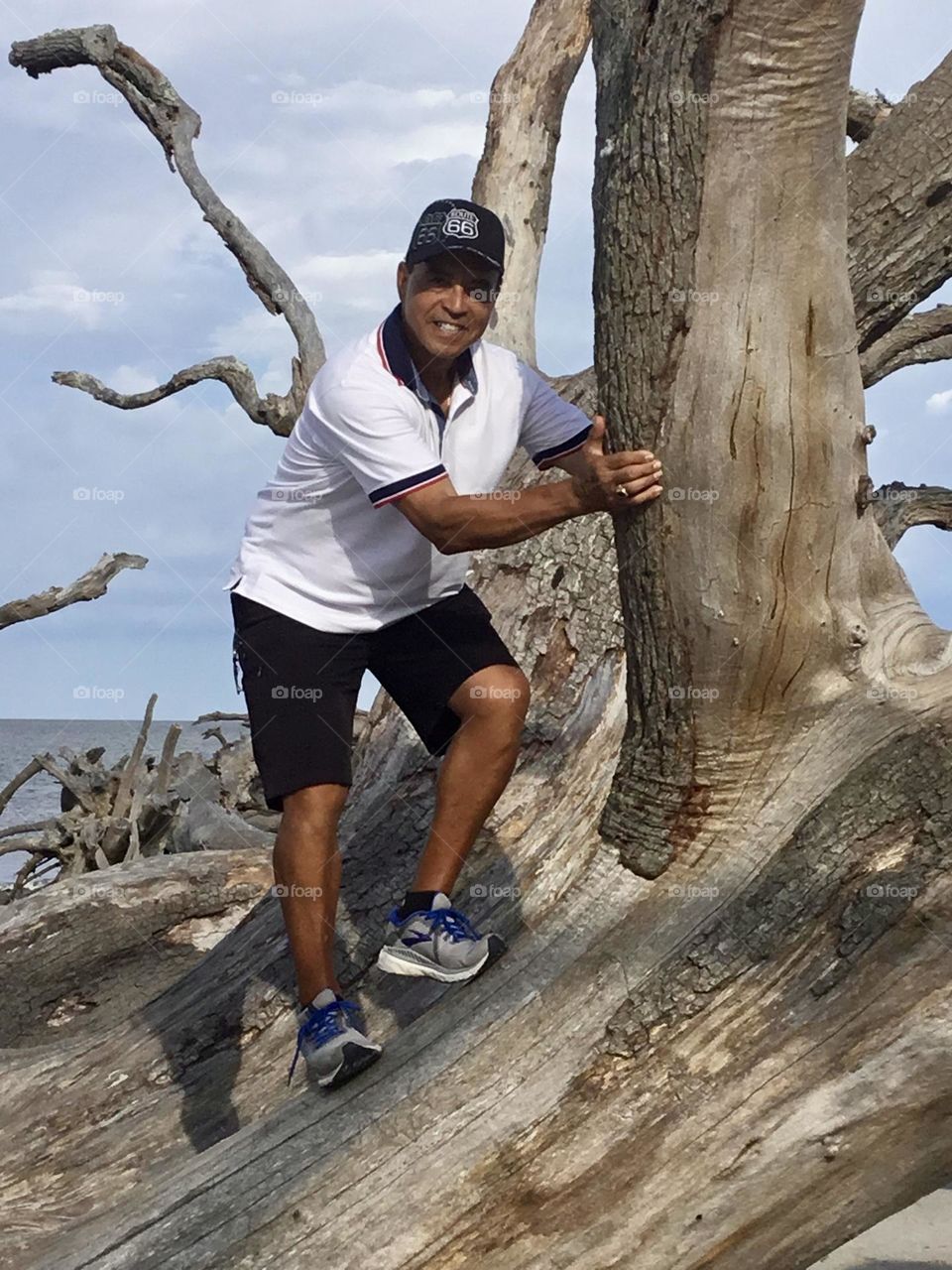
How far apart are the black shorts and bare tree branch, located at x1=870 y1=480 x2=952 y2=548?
A: 476cm

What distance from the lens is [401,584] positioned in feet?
13.4

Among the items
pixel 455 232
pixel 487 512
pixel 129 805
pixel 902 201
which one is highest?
pixel 902 201

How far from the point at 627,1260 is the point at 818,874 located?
3.48 ft

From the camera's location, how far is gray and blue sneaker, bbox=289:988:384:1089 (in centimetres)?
364

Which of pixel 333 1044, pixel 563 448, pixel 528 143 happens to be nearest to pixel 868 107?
pixel 528 143

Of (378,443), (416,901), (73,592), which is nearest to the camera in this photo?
(378,443)

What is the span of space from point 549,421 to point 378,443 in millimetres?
790

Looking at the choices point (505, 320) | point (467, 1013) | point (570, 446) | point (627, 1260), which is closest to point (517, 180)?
point (505, 320)

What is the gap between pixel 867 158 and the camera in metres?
5.02

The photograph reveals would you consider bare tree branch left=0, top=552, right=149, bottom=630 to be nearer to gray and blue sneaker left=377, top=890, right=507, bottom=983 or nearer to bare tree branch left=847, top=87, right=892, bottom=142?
bare tree branch left=847, top=87, right=892, bottom=142

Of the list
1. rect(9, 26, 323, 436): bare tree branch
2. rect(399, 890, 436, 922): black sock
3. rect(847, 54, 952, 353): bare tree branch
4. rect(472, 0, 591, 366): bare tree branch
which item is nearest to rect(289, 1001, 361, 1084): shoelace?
rect(399, 890, 436, 922): black sock

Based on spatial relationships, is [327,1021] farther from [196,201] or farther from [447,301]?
Answer: [196,201]

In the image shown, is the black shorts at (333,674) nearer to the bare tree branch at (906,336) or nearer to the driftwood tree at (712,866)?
the driftwood tree at (712,866)

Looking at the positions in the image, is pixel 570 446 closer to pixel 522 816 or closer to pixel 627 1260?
pixel 522 816
